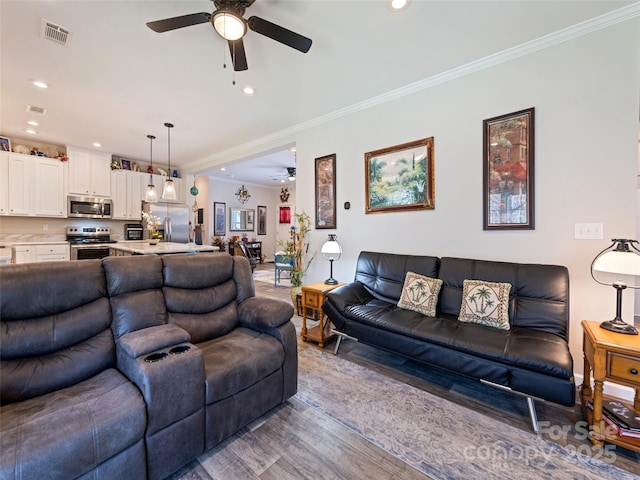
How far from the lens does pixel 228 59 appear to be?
100 inches

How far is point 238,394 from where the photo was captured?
63.2 inches

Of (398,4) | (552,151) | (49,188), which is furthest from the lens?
(49,188)

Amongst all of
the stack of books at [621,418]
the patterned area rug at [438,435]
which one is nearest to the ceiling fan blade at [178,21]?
the patterned area rug at [438,435]

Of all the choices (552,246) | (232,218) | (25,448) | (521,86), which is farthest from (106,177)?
(552,246)

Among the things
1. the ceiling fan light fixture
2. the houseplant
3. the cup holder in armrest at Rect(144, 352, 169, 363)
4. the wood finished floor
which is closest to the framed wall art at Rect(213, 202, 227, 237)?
the houseplant

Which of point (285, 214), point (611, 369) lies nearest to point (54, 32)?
point (611, 369)

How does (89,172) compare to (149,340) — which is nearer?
(149,340)

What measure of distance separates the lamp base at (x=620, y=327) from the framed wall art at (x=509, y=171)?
0.89m

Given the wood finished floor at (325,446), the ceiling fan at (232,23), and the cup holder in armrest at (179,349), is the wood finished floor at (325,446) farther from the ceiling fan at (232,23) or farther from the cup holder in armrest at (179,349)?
the ceiling fan at (232,23)

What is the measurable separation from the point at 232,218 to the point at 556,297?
27.7 feet

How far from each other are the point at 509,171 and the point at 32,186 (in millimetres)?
7187

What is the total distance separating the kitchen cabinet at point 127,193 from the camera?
18.6ft

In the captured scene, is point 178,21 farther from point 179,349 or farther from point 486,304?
point 486,304

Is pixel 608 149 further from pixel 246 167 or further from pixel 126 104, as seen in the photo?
pixel 246 167
